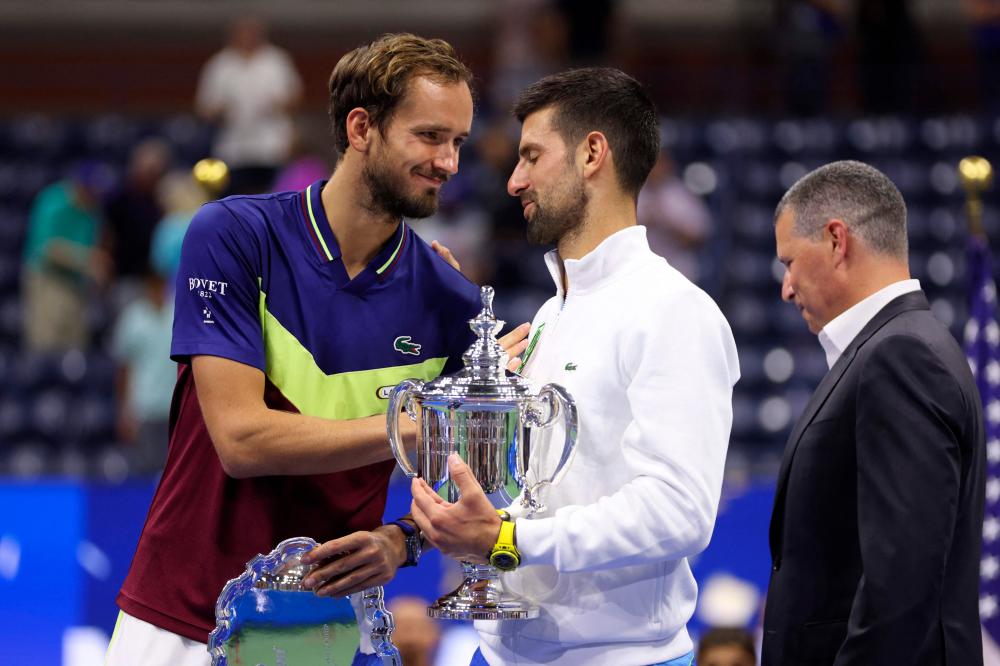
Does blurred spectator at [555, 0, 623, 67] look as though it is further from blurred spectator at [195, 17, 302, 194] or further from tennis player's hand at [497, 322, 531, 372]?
tennis player's hand at [497, 322, 531, 372]

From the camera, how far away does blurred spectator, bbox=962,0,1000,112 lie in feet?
35.1

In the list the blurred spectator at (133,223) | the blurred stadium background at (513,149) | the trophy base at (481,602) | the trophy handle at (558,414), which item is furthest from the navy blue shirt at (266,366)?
the blurred spectator at (133,223)

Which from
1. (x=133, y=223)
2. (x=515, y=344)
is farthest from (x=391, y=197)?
(x=133, y=223)

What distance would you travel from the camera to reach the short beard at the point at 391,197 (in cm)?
346

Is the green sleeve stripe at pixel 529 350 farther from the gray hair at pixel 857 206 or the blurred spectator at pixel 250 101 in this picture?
the blurred spectator at pixel 250 101

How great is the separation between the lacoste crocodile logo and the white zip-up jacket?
409 mm

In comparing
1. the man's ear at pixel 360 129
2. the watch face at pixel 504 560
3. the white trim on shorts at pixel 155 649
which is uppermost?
the man's ear at pixel 360 129

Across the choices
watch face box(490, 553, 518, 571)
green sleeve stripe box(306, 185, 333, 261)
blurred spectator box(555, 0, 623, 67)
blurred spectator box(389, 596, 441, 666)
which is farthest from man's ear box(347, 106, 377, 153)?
blurred spectator box(555, 0, 623, 67)

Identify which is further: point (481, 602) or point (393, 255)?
point (393, 255)

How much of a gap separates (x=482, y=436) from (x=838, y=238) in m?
1.11

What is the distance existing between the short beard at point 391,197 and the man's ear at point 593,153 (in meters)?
0.42

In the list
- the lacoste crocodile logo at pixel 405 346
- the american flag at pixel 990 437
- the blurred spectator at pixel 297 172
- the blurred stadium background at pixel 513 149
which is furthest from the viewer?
Result: the blurred spectator at pixel 297 172

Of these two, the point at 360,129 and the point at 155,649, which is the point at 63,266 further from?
the point at 155,649

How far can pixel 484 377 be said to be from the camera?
3086mm
